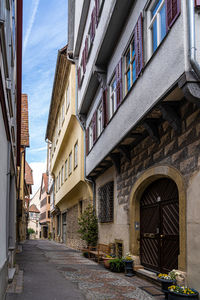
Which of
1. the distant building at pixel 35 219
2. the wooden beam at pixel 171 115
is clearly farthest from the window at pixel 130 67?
the distant building at pixel 35 219

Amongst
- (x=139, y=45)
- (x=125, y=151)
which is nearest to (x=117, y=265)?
(x=125, y=151)

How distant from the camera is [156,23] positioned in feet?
25.7

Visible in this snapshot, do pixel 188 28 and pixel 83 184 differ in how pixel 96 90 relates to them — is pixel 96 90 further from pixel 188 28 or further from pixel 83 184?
pixel 188 28

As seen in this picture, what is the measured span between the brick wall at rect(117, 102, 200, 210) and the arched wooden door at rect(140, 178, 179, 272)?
1.98 feet

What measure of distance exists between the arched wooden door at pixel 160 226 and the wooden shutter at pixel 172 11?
3.36 m

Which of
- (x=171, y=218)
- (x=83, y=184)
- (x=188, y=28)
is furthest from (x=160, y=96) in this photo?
(x=83, y=184)

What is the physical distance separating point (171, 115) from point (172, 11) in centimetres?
182

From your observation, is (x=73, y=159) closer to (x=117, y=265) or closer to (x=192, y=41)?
(x=117, y=265)

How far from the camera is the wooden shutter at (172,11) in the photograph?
6336mm

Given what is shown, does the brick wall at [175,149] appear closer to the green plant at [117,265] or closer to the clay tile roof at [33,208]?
the green plant at [117,265]

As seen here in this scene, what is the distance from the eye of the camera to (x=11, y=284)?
818cm

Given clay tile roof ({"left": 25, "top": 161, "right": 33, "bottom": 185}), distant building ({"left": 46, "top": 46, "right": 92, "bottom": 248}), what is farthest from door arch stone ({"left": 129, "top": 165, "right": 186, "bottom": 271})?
clay tile roof ({"left": 25, "top": 161, "right": 33, "bottom": 185})

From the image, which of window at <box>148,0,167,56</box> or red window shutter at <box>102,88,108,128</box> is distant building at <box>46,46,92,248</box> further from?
window at <box>148,0,167,56</box>

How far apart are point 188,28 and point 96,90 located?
9.13 m
